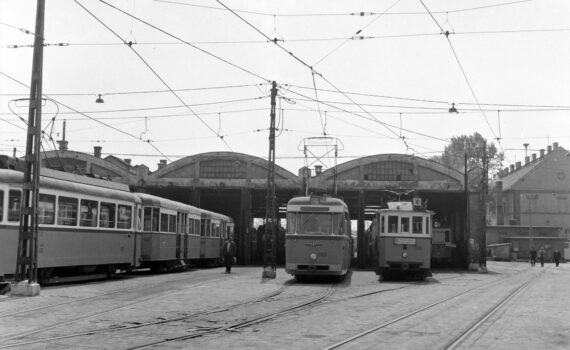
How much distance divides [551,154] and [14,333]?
81692 mm

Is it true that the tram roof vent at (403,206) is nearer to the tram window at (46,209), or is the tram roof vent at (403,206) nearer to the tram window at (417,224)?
the tram window at (417,224)

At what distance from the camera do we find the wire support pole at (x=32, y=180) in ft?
48.5

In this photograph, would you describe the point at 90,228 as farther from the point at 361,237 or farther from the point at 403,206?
the point at 361,237

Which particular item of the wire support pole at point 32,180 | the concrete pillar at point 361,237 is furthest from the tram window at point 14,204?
the concrete pillar at point 361,237

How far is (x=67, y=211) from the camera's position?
18.0m

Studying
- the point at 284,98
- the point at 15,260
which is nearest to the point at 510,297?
the point at 284,98

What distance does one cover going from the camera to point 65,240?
17.8 m

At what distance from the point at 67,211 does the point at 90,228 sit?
139cm

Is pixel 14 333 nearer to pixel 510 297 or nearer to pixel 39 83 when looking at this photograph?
pixel 39 83

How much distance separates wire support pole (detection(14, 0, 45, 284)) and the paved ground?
0.89 m

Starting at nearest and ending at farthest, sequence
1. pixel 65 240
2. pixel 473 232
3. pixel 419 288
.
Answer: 1. pixel 65 240
2. pixel 419 288
3. pixel 473 232

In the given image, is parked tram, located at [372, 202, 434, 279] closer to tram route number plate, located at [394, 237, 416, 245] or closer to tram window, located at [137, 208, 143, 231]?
tram route number plate, located at [394, 237, 416, 245]

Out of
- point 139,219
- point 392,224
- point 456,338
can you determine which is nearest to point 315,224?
point 392,224

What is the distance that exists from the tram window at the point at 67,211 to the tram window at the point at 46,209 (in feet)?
0.86
